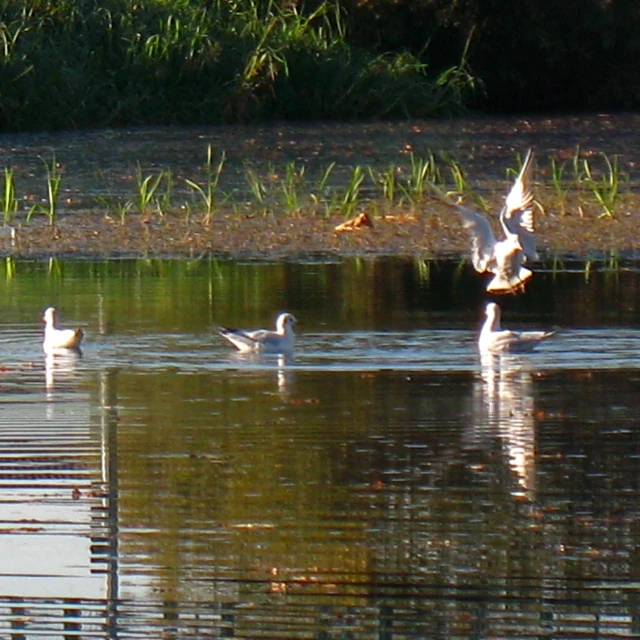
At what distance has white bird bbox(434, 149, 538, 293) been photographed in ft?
39.5

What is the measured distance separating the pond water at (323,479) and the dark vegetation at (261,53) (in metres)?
13.5

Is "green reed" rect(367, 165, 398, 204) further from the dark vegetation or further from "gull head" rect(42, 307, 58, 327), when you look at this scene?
"gull head" rect(42, 307, 58, 327)

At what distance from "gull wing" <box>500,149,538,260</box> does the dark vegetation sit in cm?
1345

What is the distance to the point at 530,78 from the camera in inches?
1319

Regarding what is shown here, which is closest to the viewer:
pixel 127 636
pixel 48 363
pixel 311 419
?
pixel 127 636

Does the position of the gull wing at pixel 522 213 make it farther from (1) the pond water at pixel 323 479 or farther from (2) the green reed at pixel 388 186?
(2) the green reed at pixel 388 186

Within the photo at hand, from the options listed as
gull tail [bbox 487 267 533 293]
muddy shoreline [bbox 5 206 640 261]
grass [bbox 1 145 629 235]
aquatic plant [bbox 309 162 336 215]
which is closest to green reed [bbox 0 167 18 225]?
grass [bbox 1 145 629 235]

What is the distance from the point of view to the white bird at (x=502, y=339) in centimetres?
1032

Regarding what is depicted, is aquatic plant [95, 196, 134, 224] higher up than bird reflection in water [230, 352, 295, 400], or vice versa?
aquatic plant [95, 196, 134, 224]

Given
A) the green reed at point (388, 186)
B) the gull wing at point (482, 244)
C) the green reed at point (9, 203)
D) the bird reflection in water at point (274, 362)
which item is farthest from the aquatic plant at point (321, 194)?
the bird reflection in water at point (274, 362)

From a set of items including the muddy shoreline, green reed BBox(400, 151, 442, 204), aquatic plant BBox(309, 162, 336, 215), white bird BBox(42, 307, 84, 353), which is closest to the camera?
white bird BBox(42, 307, 84, 353)

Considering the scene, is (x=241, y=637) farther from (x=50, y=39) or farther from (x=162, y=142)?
(x=50, y=39)

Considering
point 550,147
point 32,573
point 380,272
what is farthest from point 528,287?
point 550,147

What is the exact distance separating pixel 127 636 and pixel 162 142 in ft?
61.4
